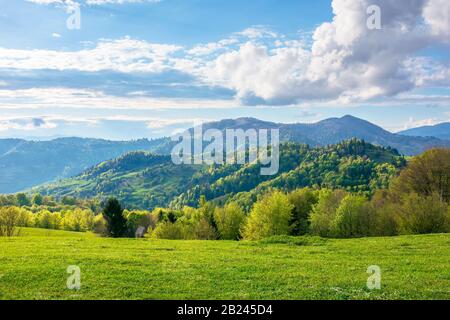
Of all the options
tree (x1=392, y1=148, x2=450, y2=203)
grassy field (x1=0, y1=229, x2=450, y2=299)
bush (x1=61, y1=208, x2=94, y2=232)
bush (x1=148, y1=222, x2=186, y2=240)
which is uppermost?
tree (x1=392, y1=148, x2=450, y2=203)

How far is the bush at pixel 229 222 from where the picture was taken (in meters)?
105

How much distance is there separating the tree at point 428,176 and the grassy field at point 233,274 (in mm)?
50712

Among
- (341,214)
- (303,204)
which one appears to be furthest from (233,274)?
(303,204)

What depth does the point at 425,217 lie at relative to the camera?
6662cm

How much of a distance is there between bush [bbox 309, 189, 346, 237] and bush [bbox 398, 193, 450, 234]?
19.8 m

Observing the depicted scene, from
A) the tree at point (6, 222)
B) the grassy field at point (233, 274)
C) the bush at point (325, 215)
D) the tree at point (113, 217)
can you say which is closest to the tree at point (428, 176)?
the bush at point (325, 215)

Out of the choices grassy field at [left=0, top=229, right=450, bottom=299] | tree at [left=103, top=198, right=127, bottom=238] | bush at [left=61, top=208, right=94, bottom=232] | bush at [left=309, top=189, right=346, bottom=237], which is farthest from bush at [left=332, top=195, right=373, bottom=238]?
bush at [left=61, top=208, right=94, bottom=232]

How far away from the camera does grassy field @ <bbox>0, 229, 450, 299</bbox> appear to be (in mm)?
20734

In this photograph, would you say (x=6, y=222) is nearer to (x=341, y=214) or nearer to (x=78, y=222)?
(x=341, y=214)

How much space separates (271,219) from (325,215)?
13549 mm

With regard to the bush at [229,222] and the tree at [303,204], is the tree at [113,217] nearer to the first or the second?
the bush at [229,222]

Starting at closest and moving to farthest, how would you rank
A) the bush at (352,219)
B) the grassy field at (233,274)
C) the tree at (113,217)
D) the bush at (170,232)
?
the grassy field at (233,274)
the bush at (352,219)
the tree at (113,217)
the bush at (170,232)

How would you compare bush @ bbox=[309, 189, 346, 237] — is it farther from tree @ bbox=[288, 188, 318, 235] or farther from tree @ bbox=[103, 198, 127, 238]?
tree @ bbox=[103, 198, 127, 238]
